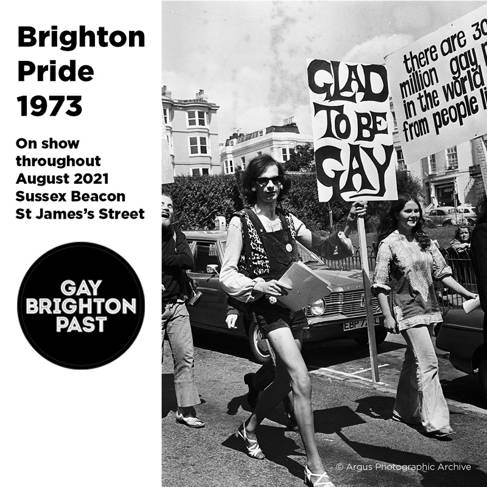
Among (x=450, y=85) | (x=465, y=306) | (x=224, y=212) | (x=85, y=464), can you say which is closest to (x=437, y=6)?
(x=450, y=85)

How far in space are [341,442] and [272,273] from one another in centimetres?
144

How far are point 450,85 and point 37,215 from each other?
3.23m

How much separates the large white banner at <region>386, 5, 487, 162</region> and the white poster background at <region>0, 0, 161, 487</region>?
282cm

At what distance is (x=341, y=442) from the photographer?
441cm

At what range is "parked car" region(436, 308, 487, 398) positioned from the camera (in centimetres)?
527

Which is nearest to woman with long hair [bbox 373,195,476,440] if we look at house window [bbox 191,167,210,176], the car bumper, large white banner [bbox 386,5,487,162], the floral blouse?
the floral blouse

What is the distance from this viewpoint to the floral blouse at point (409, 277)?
4473mm

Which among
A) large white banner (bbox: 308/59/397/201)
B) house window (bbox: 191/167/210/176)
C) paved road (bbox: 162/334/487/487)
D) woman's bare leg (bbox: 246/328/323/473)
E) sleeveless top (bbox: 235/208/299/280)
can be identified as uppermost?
house window (bbox: 191/167/210/176)

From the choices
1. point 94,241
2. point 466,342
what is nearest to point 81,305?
point 94,241

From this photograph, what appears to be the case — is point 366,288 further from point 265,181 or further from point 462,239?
point 462,239

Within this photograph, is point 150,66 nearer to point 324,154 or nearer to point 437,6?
point 437,6

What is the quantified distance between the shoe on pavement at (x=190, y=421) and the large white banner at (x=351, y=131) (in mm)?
2068

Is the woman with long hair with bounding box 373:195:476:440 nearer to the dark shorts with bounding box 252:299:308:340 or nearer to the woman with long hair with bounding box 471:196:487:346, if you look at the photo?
the dark shorts with bounding box 252:299:308:340

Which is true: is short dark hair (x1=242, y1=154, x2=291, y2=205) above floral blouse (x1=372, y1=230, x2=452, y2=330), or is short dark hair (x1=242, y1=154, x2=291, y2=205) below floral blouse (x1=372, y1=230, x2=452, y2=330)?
above
